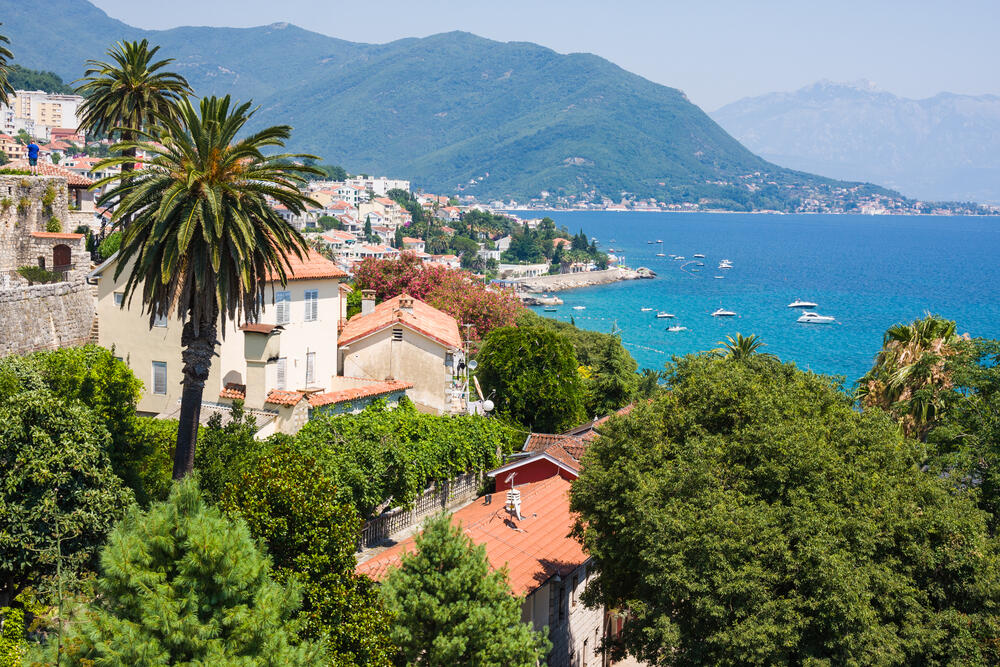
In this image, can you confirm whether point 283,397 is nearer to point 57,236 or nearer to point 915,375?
point 57,236

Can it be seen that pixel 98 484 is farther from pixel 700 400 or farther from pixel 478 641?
pixel 700 400

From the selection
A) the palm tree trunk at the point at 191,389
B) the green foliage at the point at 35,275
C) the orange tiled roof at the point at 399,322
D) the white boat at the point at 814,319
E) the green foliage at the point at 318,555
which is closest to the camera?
the green foliage at the point at 318,555

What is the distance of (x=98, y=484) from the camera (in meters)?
19.2

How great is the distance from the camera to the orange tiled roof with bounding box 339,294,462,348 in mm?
38688

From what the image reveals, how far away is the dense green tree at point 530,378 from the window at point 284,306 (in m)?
12.9

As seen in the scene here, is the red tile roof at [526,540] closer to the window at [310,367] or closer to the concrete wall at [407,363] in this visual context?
the concrete wall at [407,363]

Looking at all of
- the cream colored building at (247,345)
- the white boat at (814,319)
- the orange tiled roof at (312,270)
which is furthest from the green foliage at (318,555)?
the white boat at (814,319)

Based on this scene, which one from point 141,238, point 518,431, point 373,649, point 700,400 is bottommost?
point 518,431

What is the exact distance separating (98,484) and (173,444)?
7.27m

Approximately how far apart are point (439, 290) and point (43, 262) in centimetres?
2660

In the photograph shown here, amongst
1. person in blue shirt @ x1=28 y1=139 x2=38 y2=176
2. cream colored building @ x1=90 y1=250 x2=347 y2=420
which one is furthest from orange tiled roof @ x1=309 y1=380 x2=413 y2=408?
person in blue shirt @ x1=28 y1=139 x2=38 y2=176

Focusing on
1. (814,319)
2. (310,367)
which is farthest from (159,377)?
(814,319)

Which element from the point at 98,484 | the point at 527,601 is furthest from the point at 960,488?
the point at 98,484

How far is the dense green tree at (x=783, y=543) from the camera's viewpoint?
17266mm
